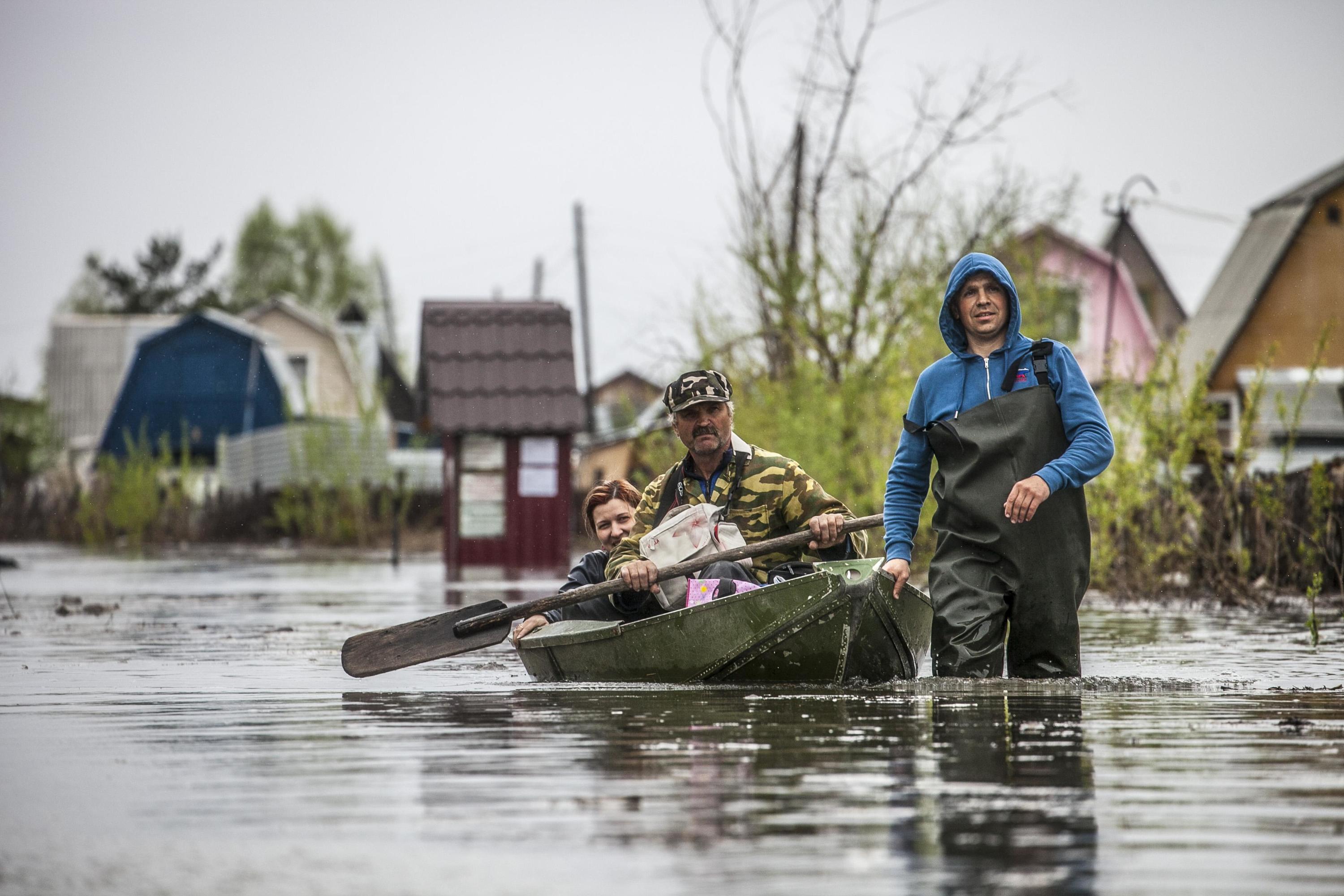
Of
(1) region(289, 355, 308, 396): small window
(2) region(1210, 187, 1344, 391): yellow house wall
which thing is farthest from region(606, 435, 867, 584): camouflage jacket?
(1) region(289, 355, 308, 396): small window

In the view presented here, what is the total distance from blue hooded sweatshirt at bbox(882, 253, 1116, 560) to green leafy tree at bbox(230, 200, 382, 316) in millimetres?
74197

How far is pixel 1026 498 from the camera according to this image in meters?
7.02

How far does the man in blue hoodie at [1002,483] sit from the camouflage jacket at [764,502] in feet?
5.68

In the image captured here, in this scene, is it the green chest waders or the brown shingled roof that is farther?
the brown shingled roof

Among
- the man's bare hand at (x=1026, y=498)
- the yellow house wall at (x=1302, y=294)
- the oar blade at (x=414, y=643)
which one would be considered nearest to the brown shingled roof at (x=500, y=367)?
the oar blade at (x=414, y=643)

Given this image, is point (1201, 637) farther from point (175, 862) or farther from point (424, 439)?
point (424, 439)

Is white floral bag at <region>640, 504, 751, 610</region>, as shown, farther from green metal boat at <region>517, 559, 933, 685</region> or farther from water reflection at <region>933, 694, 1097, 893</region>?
water reflection at <region>933, 694, 1097, 893</region>

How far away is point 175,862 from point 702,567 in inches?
188

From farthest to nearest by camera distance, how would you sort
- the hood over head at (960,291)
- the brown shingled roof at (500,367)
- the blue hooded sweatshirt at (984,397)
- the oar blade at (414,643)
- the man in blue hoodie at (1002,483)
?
1. the brown shingled roof at (500,367)
2. the oar blade at (414,643)
3. the hood over head at (960,291)
4. the man in blue hoodie at (1002,483)
5. the blue hooded sweatshirt at (984,397)

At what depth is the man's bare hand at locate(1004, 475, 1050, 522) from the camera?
7.02m

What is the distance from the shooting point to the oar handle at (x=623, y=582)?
8.83m

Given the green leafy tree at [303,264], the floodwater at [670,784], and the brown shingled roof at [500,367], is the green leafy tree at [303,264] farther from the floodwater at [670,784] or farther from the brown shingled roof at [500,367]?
the floodwater at [670,784]

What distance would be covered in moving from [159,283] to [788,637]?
7350 centimetres

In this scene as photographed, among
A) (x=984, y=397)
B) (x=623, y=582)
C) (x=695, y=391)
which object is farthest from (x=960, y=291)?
(x=623, y=582)
